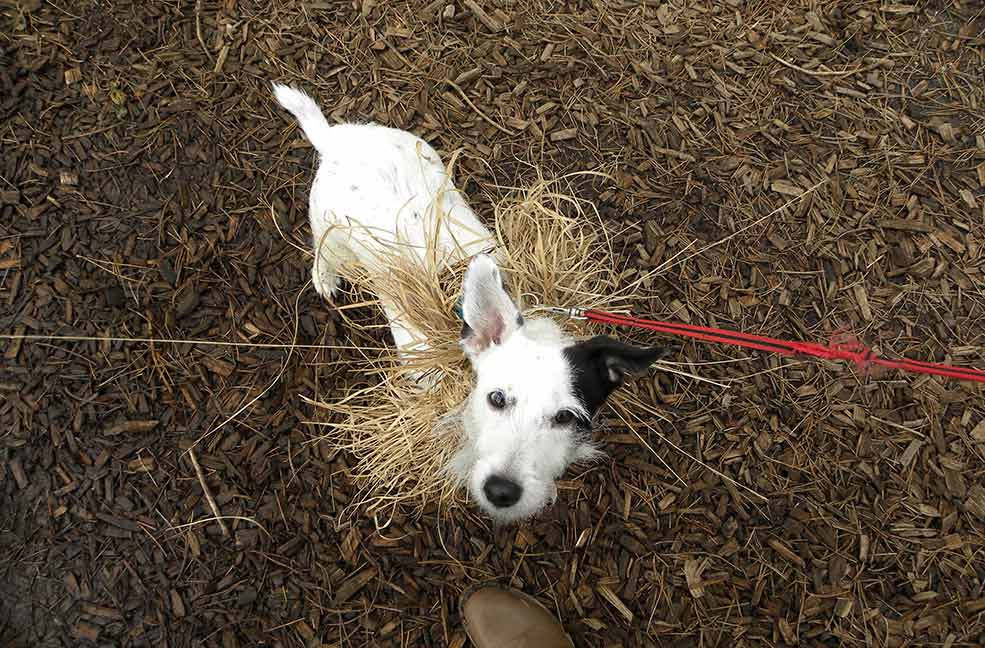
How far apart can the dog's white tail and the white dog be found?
23cm

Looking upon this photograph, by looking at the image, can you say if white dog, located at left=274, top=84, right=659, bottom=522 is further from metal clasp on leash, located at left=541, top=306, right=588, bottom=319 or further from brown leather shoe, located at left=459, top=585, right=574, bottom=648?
brown leather shoe, located at left=459, top=585, right=574, bottom=648

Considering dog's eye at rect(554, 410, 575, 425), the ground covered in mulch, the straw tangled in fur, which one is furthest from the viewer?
the ground covered in mulch

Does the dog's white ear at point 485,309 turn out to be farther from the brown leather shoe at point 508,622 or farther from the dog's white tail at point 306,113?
the dog's white tail at point 306,113

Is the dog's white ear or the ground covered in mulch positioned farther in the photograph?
the ground covered in mulch

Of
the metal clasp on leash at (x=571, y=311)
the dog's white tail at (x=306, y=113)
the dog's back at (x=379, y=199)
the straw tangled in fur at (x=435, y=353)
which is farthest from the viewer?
the dog's white tail at (x=306, y=113)

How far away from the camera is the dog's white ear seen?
1.97 metres

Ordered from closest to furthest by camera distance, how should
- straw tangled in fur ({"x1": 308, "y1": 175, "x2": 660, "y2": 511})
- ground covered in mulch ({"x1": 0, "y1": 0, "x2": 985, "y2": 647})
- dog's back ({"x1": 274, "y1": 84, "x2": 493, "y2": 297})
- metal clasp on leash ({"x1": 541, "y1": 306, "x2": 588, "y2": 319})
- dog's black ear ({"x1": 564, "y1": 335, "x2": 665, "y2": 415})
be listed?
dog's black ear ({"x1": 564, "y1": 335, "x2": 665, "y2": 415}) → metal clasp on leash ({"x1": 541, "y1": 306, "x2": 588, "y2": 319}) → straw tangled in fur ({"x1": 308, "y1": 175, "x2": 660, "y2": 511}) → dog's back ({"x1": 274, "y1": 84, "x2": 493, "y2": 297}) → ground covered in mulch ({"x1": 0, "y1": 0, "x2": 985, "y2": 647})

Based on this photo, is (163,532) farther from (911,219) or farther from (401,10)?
(911,219)

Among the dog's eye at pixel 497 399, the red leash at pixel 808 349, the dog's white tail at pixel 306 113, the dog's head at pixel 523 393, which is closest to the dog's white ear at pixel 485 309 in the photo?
the dog's head at pixel 523 393

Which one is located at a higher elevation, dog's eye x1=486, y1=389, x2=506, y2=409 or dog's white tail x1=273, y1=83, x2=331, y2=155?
dog's white tail x1=273, y1=83, x2=331, y2=155

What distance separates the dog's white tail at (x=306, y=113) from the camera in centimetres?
313

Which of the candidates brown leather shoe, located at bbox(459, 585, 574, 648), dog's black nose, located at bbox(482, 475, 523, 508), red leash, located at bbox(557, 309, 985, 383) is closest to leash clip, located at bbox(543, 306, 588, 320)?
red leash, located at bbox(557, 309, 985, 383)

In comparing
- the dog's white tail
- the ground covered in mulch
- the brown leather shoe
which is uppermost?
the dog's white tail

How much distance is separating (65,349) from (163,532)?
48.4 inches
